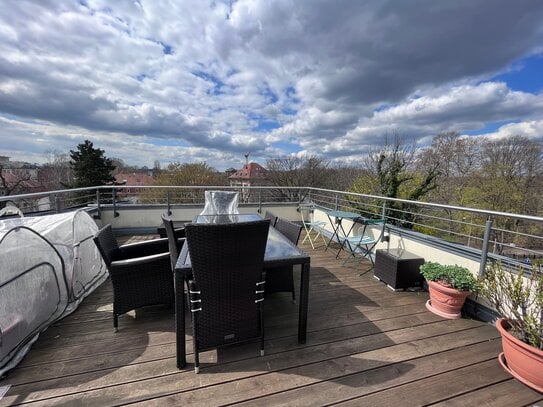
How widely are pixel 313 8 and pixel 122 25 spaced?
307 centimetres

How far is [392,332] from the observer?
78.7 inches

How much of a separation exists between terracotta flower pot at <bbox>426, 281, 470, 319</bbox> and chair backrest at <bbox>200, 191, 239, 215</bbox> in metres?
2.68

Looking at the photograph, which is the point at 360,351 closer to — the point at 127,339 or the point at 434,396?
the point at 434,396

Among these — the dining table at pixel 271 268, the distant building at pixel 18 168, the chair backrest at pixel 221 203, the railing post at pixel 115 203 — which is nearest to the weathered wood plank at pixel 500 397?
the dining table at pixel 271 268

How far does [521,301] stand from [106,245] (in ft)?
10.4

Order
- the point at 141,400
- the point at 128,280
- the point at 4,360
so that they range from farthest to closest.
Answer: the point at 128,280 < the point at 4,360 < the point at 141,400

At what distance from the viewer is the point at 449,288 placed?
2.19 metres

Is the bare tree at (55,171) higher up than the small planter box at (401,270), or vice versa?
the bare tree at (55,171)

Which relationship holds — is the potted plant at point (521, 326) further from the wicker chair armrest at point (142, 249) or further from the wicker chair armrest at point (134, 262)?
the wicker chair armrest at point (142, 249)

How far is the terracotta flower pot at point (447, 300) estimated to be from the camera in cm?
218

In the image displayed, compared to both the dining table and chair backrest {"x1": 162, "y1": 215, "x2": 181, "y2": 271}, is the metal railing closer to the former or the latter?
the dining table

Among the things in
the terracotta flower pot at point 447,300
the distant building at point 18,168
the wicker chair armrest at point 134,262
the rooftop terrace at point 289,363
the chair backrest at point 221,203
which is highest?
the distant building at point 18,168

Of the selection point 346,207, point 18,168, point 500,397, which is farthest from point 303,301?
point 18,168

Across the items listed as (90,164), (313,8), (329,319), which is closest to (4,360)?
(329,319)
